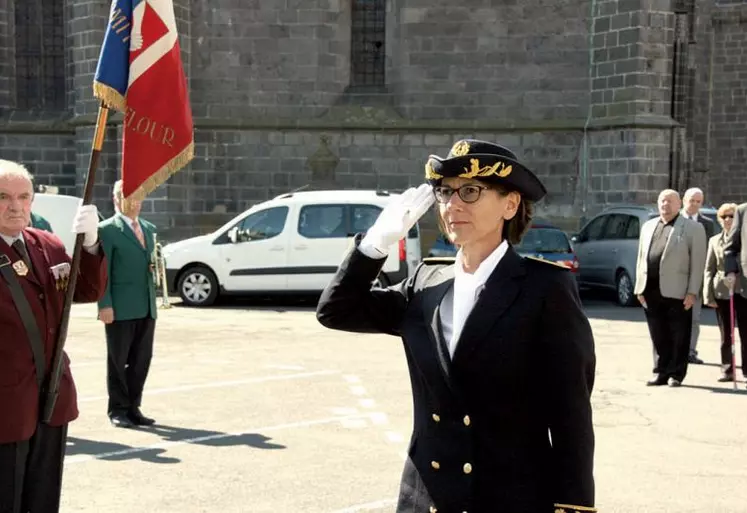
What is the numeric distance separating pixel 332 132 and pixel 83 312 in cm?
833

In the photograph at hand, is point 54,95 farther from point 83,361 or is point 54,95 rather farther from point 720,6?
point 720,6

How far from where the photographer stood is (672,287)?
9.60 meters

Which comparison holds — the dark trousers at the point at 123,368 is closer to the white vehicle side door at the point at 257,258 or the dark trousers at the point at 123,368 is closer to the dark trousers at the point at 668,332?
the dark trousers at the point at 668,332

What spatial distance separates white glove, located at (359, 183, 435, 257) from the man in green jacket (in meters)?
5.12

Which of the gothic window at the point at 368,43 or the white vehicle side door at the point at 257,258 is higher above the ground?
the gothic window at the point at 368,43

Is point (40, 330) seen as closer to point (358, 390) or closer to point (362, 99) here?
point (358, 390)

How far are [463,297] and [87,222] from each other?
2.10 metres

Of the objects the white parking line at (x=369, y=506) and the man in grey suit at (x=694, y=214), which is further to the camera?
the man in grey suit at (x=694, y=214)

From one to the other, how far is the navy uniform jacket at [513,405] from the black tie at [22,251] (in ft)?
6.65

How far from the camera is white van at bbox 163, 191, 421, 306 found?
16.2 meters

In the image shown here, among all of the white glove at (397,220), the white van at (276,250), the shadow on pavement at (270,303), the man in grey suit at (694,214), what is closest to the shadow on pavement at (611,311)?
the white van at (276,250)

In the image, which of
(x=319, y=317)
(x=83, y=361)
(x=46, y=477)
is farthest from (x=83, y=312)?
(x=319, y=317)

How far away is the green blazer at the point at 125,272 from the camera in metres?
7.68

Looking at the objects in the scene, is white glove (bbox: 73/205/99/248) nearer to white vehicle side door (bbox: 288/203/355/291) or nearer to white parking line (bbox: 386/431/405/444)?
white parking line (bbox: 386/431/405/444)
